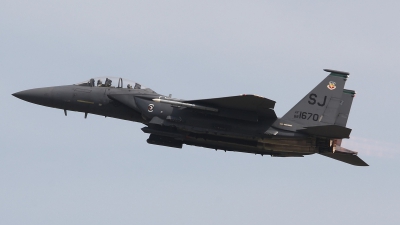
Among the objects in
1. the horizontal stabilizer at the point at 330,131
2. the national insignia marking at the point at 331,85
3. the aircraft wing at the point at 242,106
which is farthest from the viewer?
the national insignia marking at the point at 331,85

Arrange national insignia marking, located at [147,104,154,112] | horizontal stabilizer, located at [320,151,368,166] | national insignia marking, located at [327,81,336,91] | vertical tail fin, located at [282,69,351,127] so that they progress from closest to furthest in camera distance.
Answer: national insignia marking, located at [147,104,154,112] < vertical tail fin, located at [282,69,351,127] < national insignia marking, located at [327,81,336,91] < horizontal stabilizer, located at [320,151,368,166]

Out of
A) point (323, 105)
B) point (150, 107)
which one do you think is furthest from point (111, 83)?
point (323, 105)

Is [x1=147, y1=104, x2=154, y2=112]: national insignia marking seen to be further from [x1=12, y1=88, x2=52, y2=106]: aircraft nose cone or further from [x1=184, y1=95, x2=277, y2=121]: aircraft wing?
[x1=12, y1=88, x2=52, y2=106]: aircraft nose cone

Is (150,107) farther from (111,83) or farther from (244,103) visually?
(244,103)

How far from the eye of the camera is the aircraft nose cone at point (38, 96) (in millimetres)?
34625

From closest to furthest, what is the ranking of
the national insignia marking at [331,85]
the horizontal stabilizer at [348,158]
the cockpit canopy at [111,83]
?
the national insignia marking at [331,85] → the cockpit canopy at [111,83] → the horizontal stabilizer at [348,158]

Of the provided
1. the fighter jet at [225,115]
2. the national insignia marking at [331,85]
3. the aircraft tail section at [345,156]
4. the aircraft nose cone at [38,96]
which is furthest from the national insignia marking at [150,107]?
the aircraft tail section at [345,156]

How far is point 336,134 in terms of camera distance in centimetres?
3197

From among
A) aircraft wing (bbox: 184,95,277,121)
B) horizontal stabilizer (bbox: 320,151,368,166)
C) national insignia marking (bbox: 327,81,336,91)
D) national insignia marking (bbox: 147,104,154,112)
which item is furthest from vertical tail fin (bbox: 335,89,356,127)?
national insignia marking (bbox: 147,104,154,112)

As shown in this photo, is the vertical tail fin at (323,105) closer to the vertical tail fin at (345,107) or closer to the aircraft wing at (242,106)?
the vertical tail fin at (345,107)

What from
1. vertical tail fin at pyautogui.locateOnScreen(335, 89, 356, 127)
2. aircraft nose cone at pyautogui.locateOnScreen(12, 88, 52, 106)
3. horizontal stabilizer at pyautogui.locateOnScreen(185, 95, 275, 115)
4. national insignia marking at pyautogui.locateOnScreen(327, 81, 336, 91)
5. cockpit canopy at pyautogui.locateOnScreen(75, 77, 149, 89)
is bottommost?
aircraft nose cone at pyautogui.locateOnScreen(12, 88, 52, 106)

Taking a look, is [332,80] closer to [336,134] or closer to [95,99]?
[336,134]

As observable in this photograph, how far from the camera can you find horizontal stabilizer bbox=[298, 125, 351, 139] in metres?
31.5

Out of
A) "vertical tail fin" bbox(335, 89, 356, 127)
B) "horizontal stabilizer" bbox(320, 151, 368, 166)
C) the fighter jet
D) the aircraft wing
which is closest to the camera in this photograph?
the aircraft wing
